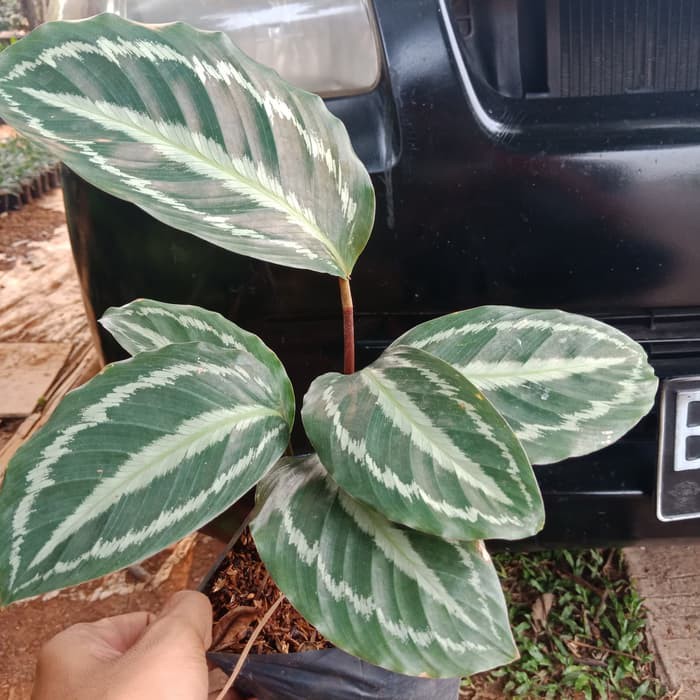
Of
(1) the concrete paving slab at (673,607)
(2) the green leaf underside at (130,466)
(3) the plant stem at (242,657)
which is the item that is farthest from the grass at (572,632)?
(2) the green leaf underside at (130,466)

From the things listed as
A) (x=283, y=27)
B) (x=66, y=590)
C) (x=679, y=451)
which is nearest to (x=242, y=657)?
(x=679, y=451)

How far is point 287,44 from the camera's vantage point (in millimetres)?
1021

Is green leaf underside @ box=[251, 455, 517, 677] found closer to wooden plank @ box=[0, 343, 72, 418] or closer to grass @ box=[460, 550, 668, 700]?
grass @ box=[460, 550, 668, 700]

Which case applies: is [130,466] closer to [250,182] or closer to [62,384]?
[250,182]

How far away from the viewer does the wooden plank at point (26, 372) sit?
2322 mm

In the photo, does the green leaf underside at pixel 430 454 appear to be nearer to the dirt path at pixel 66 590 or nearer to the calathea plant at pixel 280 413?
the calathea plant at pixel 280 413

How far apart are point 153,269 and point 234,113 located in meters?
0.39

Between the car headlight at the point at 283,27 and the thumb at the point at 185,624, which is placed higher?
the car headlight at the point at 283,27

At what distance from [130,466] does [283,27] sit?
2.20 feet

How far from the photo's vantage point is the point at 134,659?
77 centimetres

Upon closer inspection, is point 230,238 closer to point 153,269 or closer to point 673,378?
point 153,269

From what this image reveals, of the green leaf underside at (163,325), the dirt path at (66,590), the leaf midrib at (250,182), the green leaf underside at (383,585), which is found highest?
the leaf midrib at (250,182)

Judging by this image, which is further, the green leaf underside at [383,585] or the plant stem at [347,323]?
the plant stem at [347,323]

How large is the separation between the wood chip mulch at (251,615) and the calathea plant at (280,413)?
0.62ft
